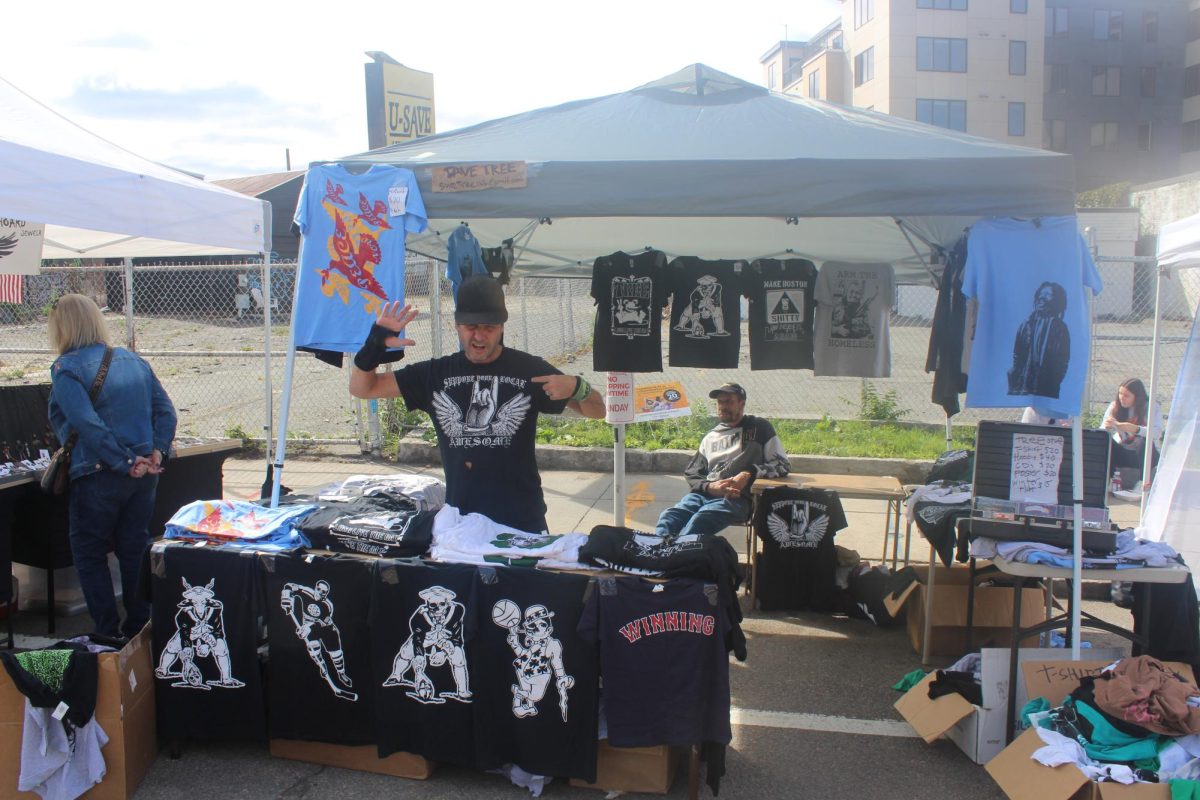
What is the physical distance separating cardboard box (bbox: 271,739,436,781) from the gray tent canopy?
2.31 meters

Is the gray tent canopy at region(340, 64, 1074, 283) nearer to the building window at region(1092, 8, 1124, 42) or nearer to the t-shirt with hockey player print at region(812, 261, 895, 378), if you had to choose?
the t-shirt with hockey player print at region(812, 261, 895, 378)

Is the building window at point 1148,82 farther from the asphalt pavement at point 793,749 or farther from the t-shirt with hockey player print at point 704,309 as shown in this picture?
the t-shirt with hockey player print at point 704,309

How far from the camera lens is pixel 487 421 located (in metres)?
3.82

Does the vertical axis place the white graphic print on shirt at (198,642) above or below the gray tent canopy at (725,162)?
below

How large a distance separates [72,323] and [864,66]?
1745 inches

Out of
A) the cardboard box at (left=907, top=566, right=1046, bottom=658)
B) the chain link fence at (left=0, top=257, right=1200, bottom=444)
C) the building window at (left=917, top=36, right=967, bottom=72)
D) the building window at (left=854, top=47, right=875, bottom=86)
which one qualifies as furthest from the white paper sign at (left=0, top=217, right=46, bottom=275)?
the building window at (left=854, top=47, right=875, bottom=86)

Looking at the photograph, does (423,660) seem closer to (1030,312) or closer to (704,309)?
(1030,312)

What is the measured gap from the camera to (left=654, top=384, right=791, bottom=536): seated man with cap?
559 centimetres

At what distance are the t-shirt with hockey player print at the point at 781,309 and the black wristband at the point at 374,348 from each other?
9.50 feet

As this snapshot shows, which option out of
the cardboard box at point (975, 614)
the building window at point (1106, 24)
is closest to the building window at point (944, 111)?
the building window at point (1106, 24)

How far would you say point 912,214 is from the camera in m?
3.73

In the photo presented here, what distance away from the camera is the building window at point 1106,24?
4444cm

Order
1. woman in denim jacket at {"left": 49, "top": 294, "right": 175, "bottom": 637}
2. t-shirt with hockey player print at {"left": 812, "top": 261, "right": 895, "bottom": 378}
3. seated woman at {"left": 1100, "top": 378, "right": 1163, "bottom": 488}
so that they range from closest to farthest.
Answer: woman in denim jacket at {"left": 49, "top": 294, "right": 175, "bottom": 637} → t-shirt with hockey player print at {"left": 812, "top": 261, "right": 895, "bottom": 378} → seated woman at {"left": 1100, "top": 378, "right": 1163, "bottom": 488}

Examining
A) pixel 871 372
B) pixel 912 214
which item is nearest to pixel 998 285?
pixel 912 214
